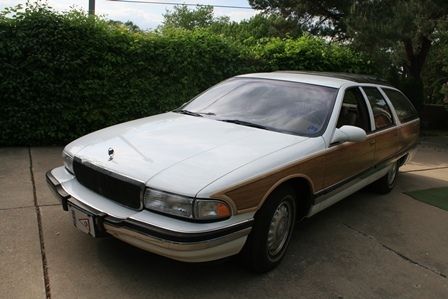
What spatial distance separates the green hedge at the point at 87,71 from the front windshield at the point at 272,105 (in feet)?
9.65

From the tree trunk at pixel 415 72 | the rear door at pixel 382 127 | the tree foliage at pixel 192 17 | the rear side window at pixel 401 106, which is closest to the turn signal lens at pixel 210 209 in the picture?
the rear door at pixel 382 127

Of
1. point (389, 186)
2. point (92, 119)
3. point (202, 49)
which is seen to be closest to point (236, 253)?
point (389, 186)

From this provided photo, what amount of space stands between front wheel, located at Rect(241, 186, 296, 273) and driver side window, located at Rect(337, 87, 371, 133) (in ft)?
3.63

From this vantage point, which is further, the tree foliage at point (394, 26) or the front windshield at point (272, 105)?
the tree foliage at point (394, 26)

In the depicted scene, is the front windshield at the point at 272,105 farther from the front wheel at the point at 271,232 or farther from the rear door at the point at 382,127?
the rear door at the point at 382,127

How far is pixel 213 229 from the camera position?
9.87 feet

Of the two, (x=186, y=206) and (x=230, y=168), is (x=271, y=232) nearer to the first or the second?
(x=230, y=168)

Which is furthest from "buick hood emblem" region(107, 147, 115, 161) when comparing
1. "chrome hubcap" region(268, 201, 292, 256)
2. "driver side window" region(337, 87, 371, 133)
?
"driver side window" region(337, 87, 371, 133)

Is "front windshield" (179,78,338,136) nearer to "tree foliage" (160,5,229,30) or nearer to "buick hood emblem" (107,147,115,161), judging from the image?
"buick hood emblem" (107,147,115,161)

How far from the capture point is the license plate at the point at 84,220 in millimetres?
3248

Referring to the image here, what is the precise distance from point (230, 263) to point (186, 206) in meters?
0.96

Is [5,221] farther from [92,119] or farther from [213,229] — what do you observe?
[92,119]

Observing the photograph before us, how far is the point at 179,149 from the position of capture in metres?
3.50

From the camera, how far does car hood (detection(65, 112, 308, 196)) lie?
3.12 m
